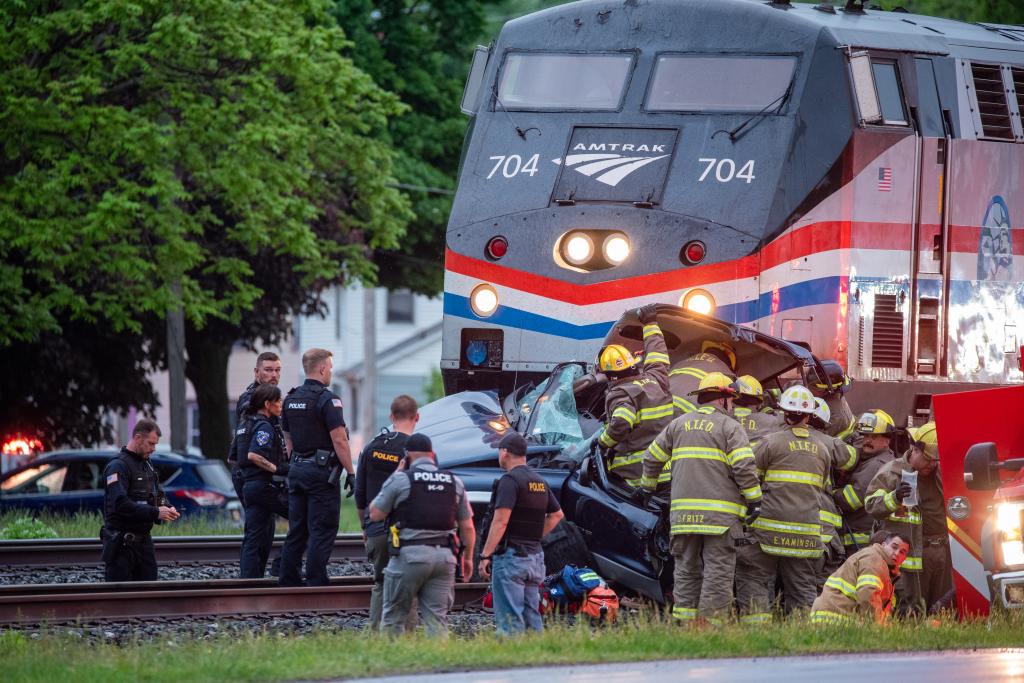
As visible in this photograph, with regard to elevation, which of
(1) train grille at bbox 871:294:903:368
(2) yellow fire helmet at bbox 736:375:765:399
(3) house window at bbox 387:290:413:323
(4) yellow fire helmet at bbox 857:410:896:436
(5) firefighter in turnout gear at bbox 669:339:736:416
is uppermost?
(3) house window at bbox 387:290:413:323

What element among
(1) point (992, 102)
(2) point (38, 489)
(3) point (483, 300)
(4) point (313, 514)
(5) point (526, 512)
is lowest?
(2) point (38, 489)

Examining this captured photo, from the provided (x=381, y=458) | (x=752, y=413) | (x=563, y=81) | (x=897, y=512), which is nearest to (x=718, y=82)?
(x=563, y=81)

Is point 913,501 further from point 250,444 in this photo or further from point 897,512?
point 250,444

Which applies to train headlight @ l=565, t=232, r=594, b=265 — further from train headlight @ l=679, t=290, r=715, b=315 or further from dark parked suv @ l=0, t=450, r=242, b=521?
dark parked suv @ l=0, t=450, r=242, b=521

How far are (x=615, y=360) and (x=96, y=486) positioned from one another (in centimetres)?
1276

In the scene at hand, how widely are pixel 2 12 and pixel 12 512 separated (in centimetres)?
644

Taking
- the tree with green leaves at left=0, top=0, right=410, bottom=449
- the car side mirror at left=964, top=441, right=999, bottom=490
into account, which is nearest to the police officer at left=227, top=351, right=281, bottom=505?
the car side mirror at left=964, top=441, right=999, bottom=490

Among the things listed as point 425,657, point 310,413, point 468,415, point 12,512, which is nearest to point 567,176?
point 468,415

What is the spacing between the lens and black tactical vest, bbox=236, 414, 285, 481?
14.6 m

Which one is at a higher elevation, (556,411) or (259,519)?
(556,411)

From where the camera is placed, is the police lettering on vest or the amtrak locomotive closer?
the police lettering on vest

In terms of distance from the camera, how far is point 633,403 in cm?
1283

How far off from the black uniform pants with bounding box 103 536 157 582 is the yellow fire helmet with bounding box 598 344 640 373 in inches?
158

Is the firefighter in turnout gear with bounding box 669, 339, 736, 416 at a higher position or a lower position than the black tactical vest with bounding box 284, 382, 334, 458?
higher
